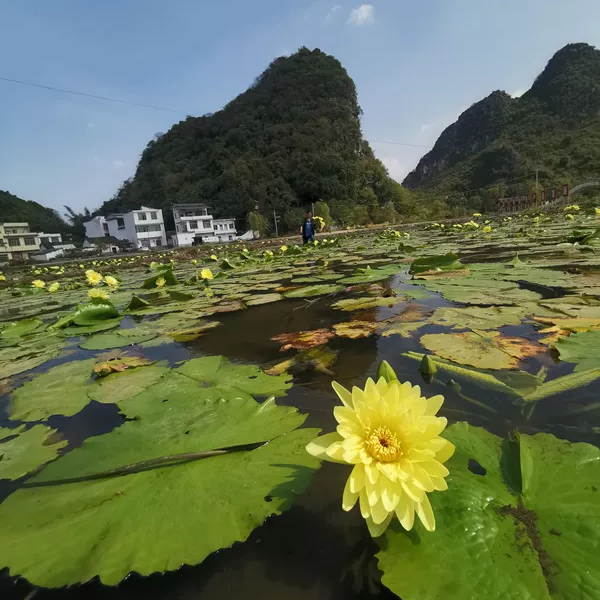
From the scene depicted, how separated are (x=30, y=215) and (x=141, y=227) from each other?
22.8 m

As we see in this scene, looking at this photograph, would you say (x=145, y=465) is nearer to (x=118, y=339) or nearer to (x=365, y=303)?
(x=118, y=339)

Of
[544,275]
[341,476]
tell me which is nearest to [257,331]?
[341,476]

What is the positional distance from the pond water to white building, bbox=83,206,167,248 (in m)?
40.0

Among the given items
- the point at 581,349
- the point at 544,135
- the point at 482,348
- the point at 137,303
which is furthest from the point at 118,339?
the point at 544,135

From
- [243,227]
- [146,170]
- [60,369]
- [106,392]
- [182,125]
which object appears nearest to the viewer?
[106,392]

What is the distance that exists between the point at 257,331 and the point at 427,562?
1452mm

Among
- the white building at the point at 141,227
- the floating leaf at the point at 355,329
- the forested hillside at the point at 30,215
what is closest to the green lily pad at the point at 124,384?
the floating leaf at the point at 355,329

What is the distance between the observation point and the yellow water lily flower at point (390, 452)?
0.46 metres

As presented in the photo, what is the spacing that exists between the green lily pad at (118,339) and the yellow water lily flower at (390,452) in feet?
5.18

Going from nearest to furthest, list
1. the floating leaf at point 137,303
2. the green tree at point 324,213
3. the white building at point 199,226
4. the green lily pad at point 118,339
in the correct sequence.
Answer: the green lily pad at point 118,339 → the floating leaf at point 137,303 → the green tree at point 324,213 → the white building at point 199,226

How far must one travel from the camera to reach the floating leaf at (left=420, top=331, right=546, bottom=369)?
108cm

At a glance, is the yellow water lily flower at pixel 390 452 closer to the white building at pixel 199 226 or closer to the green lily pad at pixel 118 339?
the green lily pad at pixel 118 339

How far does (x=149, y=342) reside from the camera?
70.2 inches

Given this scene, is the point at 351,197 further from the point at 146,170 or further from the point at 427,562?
the point at 427,562
